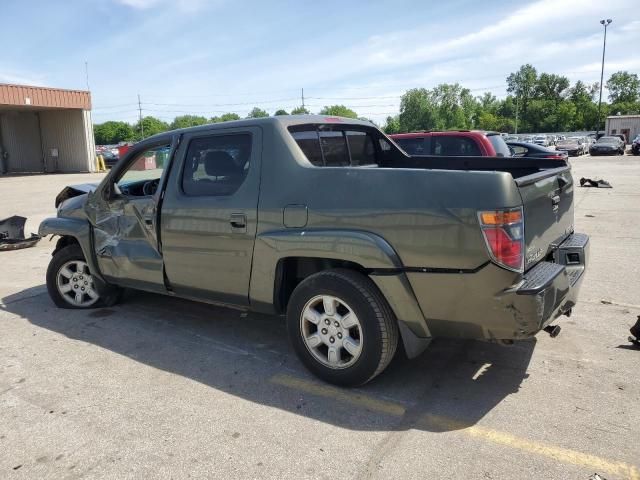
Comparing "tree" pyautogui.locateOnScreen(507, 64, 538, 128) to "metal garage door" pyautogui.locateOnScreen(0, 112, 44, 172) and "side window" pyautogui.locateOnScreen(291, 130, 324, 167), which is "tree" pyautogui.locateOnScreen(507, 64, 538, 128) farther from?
"side window" pyautogui.locateOnScreen(291, 130, 324, 167)

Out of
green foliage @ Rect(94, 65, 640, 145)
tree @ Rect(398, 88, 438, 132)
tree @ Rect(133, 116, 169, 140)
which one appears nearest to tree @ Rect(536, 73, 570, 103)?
green foliage @ Rect(94, 65, 640, 145)

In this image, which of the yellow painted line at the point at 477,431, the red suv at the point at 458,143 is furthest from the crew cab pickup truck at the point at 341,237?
the red suv at the point at 458,143

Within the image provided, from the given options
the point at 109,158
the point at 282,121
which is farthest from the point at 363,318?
the point at 109,158

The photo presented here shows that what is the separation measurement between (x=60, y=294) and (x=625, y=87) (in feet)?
444

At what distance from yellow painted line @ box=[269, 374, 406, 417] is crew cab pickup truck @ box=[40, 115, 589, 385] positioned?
93 mm

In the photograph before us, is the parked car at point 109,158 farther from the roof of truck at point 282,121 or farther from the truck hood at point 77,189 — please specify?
the roof of truck at point 282,121

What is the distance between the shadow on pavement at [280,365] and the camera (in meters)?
3.28

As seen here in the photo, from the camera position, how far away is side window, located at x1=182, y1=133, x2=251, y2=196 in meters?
4.00

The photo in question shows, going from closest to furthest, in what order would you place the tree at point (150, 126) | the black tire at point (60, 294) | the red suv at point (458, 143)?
1. the black tire at point (60, 294)
2. the red suv at point (458, 143)
3. the tree at point (150, 126)

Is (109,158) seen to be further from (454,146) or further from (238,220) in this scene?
(238,220)

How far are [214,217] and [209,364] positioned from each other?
3.79 ft

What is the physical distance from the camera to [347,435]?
3.01 meters

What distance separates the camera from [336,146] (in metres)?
4.46

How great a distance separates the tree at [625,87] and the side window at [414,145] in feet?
413
